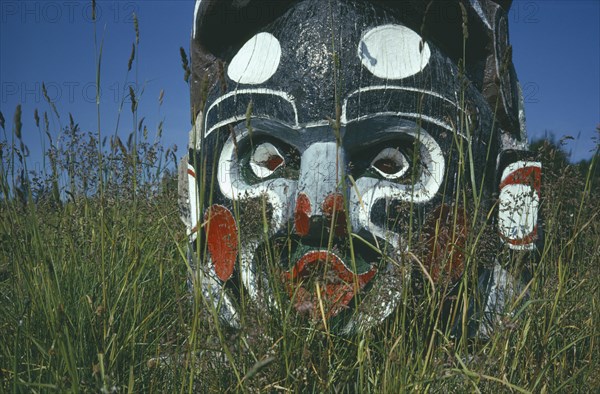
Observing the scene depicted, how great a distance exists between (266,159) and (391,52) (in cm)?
66

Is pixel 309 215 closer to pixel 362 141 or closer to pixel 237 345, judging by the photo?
pixel 362 141

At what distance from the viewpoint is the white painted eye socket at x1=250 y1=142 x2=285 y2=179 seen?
2.23 metres

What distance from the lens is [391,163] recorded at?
2.12 m

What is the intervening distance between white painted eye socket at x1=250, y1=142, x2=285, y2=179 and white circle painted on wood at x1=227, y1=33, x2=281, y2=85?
267 mm

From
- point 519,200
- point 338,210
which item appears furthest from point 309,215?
point 519,200

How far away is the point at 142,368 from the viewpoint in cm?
171

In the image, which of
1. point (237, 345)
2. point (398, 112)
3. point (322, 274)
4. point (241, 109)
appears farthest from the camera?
point (241, 109)

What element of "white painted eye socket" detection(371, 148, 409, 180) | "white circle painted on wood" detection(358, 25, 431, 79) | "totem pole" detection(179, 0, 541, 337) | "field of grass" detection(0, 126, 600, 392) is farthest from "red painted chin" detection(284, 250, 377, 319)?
"white circle painted on wood" detection(358, 25, 431, 79)

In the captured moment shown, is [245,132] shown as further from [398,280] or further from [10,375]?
[10,375]

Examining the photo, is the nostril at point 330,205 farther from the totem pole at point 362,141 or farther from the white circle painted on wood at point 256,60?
the white circle painted on wood at point 256,60

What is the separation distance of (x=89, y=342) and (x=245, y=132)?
1006 mm

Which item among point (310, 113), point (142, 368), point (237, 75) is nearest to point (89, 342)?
point (142, 368)

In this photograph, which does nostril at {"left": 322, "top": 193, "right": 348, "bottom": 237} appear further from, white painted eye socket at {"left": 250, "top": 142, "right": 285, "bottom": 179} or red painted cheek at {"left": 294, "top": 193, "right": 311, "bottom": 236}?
white painted eye socket at {"left": 250, "top": 142, "right": 285, "bottom": 179}

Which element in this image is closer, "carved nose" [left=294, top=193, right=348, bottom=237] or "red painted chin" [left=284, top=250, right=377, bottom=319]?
"red painted chin" [left=284, top=250, right=377, bottom=319]
